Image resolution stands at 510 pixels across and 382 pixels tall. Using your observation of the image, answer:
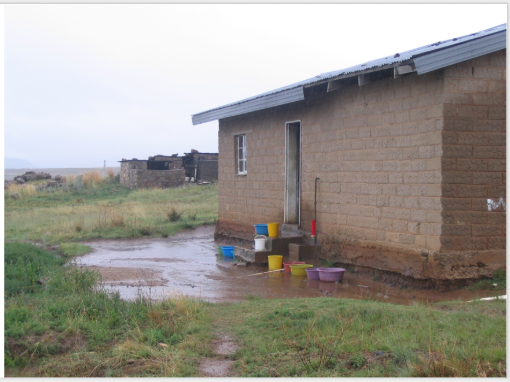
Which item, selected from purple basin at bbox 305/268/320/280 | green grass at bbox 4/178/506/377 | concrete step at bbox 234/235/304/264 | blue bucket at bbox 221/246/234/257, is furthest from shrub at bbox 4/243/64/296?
purple basin at bbox 305/268/320/280

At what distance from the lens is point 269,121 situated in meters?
13.2

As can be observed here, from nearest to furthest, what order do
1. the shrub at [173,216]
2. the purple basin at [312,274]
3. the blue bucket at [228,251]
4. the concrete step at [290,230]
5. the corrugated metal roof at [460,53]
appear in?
the corrugated metal roof at [460,53] → the purple basin at [312,274] → the concrete step at [290,230] → the blue bucket at [228,251] → the shrub at [173,216]

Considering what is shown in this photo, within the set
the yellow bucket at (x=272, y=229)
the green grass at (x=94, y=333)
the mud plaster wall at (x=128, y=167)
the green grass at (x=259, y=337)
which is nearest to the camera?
the green grass at (x=259, y=337)

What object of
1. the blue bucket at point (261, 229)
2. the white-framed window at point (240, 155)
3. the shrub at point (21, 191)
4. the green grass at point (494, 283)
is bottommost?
the green grass at point (494, 283)

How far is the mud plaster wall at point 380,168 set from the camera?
27.5 feet

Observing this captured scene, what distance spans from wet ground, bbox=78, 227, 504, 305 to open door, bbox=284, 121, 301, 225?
1.68 meters

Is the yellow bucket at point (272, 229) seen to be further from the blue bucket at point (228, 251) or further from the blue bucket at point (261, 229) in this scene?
the blue bucket at point (228, 251)

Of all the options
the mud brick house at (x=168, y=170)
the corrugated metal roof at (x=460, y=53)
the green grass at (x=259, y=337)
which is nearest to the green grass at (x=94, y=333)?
the green grass at (x=259, y=337)

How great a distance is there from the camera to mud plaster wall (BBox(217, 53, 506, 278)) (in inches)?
330

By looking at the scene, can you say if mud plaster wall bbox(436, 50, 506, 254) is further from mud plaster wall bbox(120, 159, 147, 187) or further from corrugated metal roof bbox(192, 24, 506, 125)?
mud plaster wall bbox(120, 159, 147, 187)

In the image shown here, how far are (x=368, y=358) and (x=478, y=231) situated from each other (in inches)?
179

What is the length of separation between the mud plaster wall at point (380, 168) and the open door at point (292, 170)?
0.19 meters

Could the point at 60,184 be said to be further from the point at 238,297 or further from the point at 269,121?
the point at 238,297

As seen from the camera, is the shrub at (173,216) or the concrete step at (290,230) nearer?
the concrete step at (290,230)
